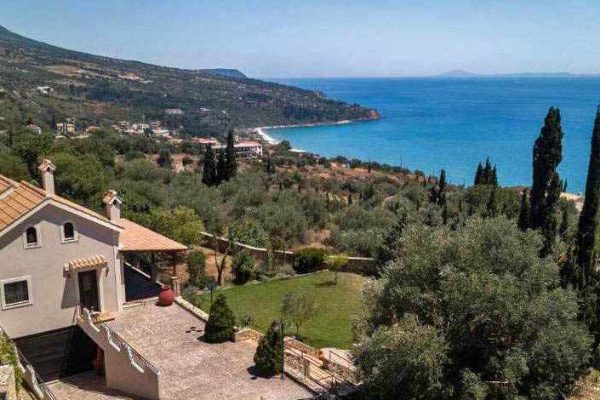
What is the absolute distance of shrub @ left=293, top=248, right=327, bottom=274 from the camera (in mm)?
30573

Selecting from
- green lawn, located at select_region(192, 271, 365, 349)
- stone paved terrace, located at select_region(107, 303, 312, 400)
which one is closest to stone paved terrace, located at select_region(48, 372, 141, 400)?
stone paved terrace, located at select_region(107, 303, 312, 400)

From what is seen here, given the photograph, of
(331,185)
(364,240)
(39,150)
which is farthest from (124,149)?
(364,240)

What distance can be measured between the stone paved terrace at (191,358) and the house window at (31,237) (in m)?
3.85

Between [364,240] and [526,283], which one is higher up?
[526,283]

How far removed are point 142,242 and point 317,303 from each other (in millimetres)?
8282

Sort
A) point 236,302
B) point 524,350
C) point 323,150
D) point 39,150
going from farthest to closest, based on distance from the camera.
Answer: point 323,150
point 39,150
point 236,302
point 524,350

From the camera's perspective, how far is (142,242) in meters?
22.0

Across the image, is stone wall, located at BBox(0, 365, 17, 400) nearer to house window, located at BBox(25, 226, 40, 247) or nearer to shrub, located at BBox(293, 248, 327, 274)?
house window, located at BBox(25, 226, 40, 247)

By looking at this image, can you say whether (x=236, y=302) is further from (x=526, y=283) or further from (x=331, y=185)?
(x=331, y=185)

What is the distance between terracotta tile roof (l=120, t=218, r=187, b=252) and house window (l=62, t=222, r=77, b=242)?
1.92m

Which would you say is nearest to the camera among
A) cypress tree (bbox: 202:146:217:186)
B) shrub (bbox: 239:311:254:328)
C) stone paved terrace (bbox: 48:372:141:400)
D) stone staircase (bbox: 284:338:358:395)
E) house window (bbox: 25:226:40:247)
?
stone staircase (bbox: 284:338:358:395)

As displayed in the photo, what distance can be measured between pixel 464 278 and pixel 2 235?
1394cm

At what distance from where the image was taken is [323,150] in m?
149

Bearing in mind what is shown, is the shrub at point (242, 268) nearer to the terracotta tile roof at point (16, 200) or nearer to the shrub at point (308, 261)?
the shrub at point (308, 261)
